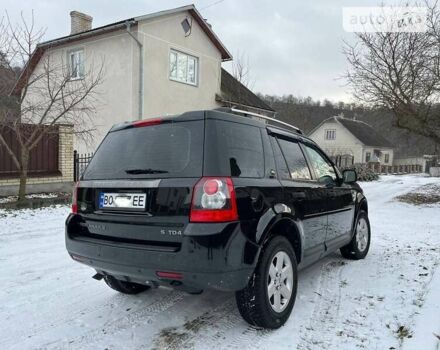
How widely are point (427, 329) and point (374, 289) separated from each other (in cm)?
99

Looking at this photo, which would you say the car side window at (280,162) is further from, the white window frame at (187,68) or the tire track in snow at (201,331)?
the white window frame at (187,68)

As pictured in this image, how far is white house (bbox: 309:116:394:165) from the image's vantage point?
46.8m

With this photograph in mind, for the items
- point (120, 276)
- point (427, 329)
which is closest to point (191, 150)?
point (120, 276)

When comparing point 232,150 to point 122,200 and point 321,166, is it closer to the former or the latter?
point 122,200

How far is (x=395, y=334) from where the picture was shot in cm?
324

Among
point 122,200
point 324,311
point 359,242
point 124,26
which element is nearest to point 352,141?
point 124,26

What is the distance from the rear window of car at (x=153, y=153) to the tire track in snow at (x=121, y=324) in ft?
4.20

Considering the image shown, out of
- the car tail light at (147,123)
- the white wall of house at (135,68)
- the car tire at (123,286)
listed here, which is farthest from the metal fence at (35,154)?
the car tail light at (147,123)

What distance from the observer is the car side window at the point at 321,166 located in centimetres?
451

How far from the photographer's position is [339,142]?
1909 inches

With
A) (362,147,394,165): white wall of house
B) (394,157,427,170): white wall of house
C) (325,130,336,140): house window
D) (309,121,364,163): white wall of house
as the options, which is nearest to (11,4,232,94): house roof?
(309,121,364,163): white wall of house

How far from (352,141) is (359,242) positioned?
145ft

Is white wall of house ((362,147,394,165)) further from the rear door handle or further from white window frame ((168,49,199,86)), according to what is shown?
the rear door handle

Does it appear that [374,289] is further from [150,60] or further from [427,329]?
[150,60]
